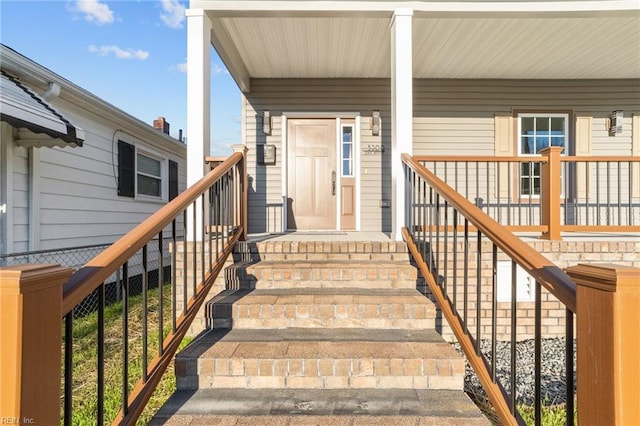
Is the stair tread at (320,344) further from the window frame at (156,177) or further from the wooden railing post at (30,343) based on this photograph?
the window frame at (156,177)

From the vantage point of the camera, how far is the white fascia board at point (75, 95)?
3.77 m

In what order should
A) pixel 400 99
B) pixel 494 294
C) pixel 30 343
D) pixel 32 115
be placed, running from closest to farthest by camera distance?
pixel 30 343
pixel 494 294
pixel 32 115
pixel 400 99

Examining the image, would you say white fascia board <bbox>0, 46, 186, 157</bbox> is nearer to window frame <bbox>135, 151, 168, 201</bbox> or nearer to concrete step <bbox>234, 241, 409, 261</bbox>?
window frame <bbox>135, 151, 168, 201</bbox>

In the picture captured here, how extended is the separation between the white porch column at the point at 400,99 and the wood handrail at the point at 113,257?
2005 millimetres

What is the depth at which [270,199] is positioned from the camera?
5.54 metres

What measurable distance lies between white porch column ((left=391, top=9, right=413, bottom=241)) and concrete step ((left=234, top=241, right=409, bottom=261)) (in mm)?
324

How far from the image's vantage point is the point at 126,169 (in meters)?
5.92

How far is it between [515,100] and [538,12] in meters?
2.36

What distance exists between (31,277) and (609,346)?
5.42 feet

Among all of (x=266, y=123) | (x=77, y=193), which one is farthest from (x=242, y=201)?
(x=77, y=193)

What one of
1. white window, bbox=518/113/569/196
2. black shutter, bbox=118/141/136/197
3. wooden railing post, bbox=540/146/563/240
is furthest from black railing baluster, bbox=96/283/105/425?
white window, bbox=518/113/569/196

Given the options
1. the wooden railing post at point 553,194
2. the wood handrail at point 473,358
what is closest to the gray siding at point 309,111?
the wooden railing post at point 553,194

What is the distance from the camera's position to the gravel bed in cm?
236

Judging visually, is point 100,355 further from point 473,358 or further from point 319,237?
point 319,237
